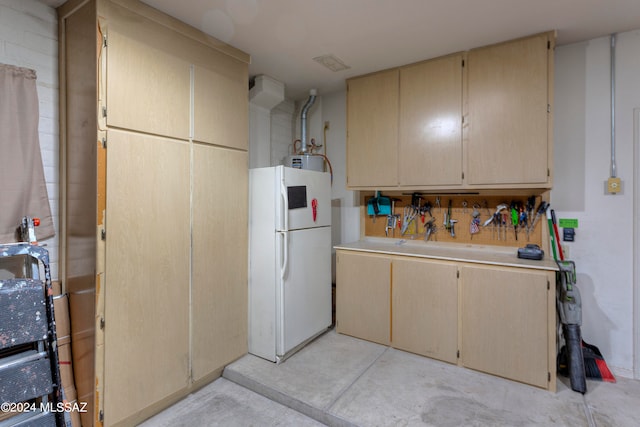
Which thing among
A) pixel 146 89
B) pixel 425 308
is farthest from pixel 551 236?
pixel 146 89

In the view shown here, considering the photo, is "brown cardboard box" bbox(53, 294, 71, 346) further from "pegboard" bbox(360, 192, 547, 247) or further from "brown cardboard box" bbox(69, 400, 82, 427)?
"pegboard" bbox(360, 192, 547, 247)

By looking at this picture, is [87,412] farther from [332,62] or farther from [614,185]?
[614,185]

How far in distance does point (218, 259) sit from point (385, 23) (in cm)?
225

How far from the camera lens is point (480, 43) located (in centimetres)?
272

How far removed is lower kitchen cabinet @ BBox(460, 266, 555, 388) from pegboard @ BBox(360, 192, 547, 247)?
0.59m

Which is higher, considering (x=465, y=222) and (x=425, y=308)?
(x=465, y=222)

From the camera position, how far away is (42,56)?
7.00 ft

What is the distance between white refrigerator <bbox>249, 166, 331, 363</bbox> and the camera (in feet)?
9.21

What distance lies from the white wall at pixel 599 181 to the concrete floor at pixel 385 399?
0.50m

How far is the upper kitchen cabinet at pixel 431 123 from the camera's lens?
9.58 feet

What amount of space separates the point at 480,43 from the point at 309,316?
2.86 m

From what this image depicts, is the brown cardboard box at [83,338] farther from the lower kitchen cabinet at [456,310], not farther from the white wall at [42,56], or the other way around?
the lower kitchen cabinet at [456,310]

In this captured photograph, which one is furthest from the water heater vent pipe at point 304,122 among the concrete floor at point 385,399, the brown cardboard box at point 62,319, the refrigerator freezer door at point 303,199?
the brown cardboard box at point 62,319

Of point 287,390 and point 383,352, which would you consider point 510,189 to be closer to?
point 383,352
